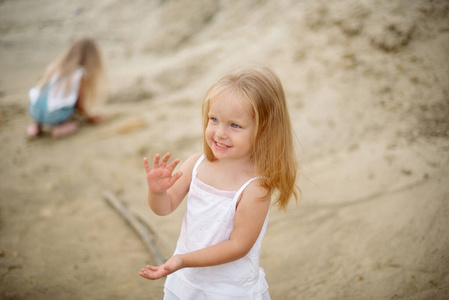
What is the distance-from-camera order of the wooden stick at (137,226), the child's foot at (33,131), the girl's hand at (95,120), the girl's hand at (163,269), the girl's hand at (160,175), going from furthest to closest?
1. the girl's hand at (95,120)
2. the child's foot at (33,131)
3. the wooden stick at (137,226)
4. the girl's hand at (160,175)
5. the girl's hand at (163,269)

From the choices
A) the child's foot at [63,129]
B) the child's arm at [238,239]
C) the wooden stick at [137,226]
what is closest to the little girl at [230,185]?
the child's arm at [238,239]

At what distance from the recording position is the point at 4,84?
6.50 m

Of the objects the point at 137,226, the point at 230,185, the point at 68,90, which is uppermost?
the point at 230,185

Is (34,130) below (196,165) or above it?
below

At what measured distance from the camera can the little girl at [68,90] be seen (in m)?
4.43

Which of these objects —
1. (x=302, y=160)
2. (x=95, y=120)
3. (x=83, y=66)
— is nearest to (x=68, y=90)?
(x=83, y=66)

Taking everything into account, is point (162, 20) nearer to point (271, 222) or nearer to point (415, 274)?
point (271, 222)

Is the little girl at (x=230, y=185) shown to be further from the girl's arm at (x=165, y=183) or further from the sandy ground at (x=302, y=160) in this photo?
the sandy ground at (x=302, y=160)

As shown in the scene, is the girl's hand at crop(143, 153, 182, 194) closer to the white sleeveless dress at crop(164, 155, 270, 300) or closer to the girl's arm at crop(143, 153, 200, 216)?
the girl's arm at crop(143, 153, 200, 216)

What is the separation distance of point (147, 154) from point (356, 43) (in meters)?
3.06

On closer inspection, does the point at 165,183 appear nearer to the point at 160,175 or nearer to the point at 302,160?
the point at 160,175

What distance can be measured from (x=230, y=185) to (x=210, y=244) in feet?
0.92

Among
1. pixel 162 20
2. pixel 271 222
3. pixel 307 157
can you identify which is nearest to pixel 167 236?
pixel 271 222

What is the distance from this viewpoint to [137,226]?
8.93 ft
